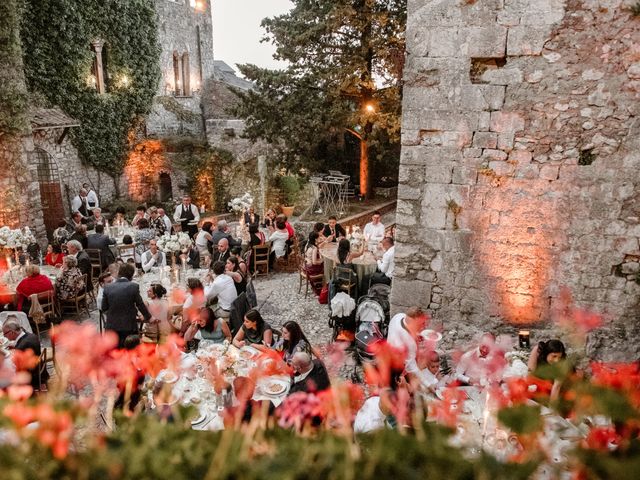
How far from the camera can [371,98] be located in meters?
13.6

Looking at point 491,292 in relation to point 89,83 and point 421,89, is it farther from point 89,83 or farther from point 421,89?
point 89,83

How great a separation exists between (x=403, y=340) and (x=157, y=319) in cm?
331

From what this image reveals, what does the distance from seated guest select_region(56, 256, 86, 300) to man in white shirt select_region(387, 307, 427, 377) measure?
5149mm

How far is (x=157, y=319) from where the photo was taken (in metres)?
6.23

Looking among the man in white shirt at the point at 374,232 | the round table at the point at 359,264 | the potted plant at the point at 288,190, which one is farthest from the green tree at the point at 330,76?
the round table at the point at 359,264

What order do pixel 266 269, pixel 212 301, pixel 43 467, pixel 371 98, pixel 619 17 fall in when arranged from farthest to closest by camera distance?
pixel 371 98 → pixel 266 269 → pixel 212 301 → pixel 619 17 → pixel 43 467

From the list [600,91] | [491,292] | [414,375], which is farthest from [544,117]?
[414,375]

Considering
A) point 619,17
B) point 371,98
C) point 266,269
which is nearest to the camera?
point 619,17

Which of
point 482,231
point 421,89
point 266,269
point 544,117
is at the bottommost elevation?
point 266,269

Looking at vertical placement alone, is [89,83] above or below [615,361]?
above

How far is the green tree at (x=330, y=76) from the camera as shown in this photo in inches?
504

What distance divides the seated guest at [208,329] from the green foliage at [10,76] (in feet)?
23.8

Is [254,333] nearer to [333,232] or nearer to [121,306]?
[121,306]

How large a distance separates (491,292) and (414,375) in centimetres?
167
